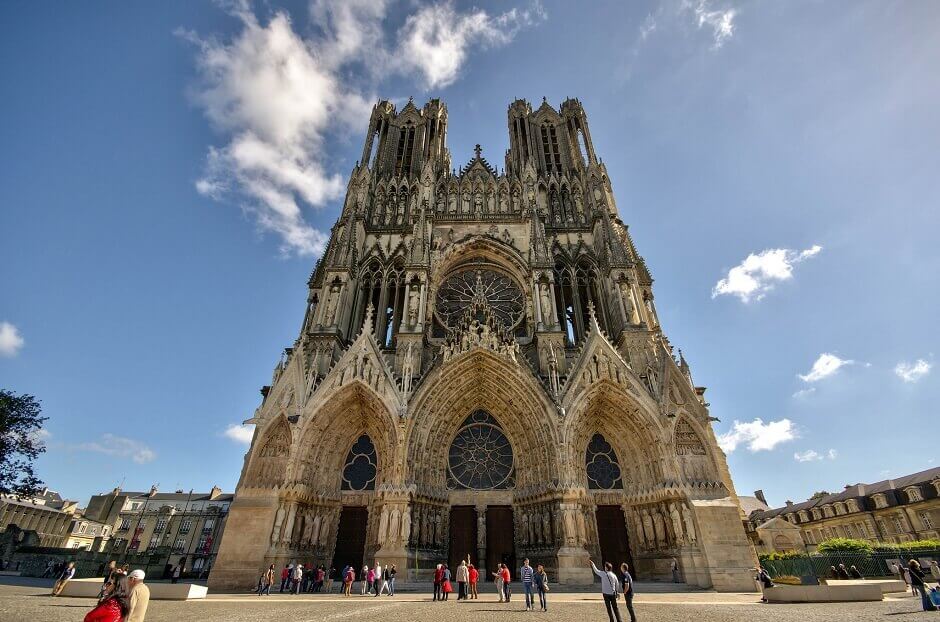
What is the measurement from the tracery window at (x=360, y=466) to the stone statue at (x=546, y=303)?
9.14m

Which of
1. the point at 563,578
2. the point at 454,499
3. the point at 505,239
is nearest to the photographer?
the point at 563,578

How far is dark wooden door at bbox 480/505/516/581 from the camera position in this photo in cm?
1588

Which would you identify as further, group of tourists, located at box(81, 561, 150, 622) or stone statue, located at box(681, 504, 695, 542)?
stone statue, located at box(681, 504, 695, 542)

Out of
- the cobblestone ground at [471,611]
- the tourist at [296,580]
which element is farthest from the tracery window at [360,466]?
the cobblestone ground at [471,611]

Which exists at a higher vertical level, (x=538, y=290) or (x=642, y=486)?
(x=538, y=290)

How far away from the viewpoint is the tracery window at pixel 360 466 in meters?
16.9

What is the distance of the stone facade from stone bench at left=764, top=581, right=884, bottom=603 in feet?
75.5

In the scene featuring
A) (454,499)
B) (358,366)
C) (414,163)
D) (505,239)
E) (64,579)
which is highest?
(414,163)

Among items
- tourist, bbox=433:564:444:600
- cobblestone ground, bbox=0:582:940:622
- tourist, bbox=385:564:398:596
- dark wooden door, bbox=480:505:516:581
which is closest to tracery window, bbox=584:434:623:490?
dark wooden door, bbox=480:505:516:581

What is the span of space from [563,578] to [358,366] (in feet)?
34.0

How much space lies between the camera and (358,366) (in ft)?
56.4

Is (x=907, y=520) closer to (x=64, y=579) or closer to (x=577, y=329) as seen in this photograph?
(x=577, y=329)

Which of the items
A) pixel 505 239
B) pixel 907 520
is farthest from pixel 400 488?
pixel 907 520

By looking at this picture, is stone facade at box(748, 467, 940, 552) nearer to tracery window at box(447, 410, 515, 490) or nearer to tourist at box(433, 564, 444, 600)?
tracery window at box(447, 410, 515, 490)
